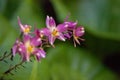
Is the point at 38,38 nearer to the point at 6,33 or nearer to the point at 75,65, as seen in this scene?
the point at 6,33

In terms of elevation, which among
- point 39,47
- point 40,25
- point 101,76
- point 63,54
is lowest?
point 101,76

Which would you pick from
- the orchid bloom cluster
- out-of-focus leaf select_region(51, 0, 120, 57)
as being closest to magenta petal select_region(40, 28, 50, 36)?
the orchid bloom cluster

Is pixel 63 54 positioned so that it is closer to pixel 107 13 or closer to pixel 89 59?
pixel 89 59

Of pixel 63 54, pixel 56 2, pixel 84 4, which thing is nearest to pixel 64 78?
pixel 63 54

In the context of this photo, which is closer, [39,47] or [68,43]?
[39,47]

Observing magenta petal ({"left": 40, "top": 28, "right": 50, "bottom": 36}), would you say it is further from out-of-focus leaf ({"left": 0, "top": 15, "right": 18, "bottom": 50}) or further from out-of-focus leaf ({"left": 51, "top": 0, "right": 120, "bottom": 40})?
out-of-focus leaf ({"left": 51, "top": 0, "right": 120, "bottom": 40})
